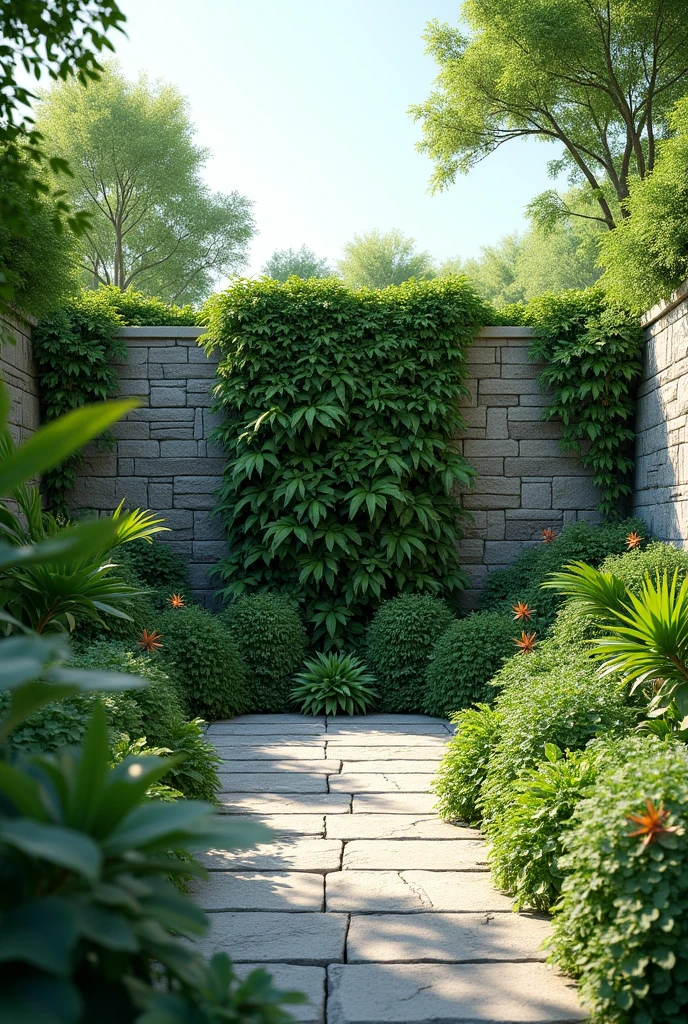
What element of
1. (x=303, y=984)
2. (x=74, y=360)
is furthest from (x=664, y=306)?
(x=303, y=984)

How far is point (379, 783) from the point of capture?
14.1 feet

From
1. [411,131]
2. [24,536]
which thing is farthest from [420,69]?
[24,536]

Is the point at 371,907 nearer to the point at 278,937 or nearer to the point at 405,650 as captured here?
the point at 278,937

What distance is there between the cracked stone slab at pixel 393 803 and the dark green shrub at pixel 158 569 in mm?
2995

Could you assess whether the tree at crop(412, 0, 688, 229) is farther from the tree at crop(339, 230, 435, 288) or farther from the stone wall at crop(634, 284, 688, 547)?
the tree at crop(339, 230, 435, 288)

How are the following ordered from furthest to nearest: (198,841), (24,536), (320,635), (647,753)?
(320,635), (24,536), (647,753), (198,841)

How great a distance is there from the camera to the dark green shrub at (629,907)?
192 centimetres

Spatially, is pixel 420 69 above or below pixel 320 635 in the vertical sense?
above

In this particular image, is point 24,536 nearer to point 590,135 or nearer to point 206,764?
point 206,764

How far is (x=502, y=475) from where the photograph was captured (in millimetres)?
7355

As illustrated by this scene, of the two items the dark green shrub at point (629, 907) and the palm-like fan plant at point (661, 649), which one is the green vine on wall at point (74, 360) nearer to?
the palm-like fan plant at point (661, 649)

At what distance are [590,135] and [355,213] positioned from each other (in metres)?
9.10

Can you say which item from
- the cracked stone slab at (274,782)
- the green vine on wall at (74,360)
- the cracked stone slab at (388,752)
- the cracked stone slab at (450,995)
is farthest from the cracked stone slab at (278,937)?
the green vine on wall at (74,360)

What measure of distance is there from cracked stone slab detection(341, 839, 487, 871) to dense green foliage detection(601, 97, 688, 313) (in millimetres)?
4016
